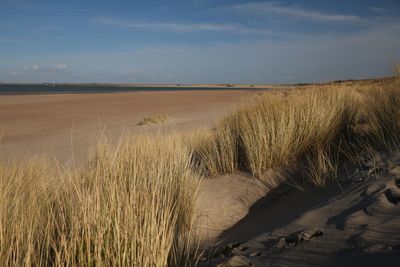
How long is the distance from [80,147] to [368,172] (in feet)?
23.7

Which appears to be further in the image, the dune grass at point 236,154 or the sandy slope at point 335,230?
the dune grass at point 236,154

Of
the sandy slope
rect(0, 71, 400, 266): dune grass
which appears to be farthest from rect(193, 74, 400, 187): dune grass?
the sandy slope

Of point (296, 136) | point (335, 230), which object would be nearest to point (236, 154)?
point (296, 136)

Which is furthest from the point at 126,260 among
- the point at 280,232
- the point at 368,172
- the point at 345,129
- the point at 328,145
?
the point at 345,129

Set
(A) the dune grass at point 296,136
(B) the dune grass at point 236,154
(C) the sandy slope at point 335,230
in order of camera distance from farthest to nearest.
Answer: (A) the dune grass at point 296,136
(B) the dune grass at point 236,154
(C) the sandy slope at point 335,230

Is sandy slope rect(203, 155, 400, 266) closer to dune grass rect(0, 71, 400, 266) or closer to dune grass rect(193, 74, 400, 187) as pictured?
dune grass rect(0, 71, 400, 266)

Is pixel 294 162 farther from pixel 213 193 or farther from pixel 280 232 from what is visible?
pixel 280 232

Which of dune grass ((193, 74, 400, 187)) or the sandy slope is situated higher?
dune grass ((193, 74, 400, 187))

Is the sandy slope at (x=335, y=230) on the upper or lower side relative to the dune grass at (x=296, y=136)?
lower

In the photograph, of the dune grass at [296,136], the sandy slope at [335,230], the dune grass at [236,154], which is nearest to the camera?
the sandy slope at [335,230]

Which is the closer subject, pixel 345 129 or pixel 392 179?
pixel 392 179

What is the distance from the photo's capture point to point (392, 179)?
3396mm

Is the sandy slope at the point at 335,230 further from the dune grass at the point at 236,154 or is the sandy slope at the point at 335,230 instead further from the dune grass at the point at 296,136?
the dune grass at the point at 296,136

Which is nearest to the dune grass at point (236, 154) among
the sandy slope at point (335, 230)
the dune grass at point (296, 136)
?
the dune grass at point (296, 136)
